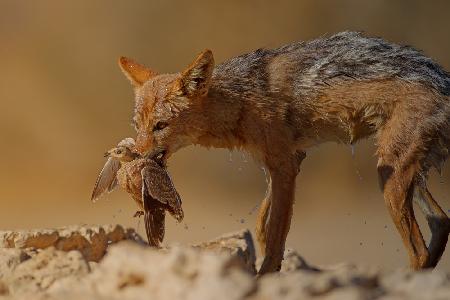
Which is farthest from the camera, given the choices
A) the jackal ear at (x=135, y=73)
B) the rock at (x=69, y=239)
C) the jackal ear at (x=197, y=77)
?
the jackal ear at (x=135, y=73)

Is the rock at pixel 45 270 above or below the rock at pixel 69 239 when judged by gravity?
below

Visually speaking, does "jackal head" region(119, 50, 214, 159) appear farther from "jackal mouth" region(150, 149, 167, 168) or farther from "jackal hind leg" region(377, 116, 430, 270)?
"jackal hind leg" region(377, 116, 430, 270)

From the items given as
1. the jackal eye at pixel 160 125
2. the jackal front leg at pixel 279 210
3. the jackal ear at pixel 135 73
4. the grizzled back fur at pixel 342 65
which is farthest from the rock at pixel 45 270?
the grizzled back fur at pixel 342 65

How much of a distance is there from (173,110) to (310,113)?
1209 millimetres

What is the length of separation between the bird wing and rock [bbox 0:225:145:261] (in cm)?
78

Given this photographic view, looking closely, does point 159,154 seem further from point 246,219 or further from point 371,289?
point 246,219

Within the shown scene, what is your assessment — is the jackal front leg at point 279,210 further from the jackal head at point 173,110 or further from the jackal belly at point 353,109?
the jackal head at point 173,110

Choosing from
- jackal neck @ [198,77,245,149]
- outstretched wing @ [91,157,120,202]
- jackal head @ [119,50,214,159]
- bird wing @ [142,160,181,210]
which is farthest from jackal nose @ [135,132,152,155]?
jackal neck @ [198,77,245,149]

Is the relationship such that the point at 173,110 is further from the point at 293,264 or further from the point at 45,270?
the point at 293,264

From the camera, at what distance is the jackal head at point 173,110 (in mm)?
6578

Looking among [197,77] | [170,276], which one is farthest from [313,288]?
[197,77]

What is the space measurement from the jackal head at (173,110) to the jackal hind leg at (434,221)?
1934 mm

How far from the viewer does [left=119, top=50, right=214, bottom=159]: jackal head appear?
259 inches

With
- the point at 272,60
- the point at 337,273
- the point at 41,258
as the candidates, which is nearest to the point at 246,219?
the point at 272,60
